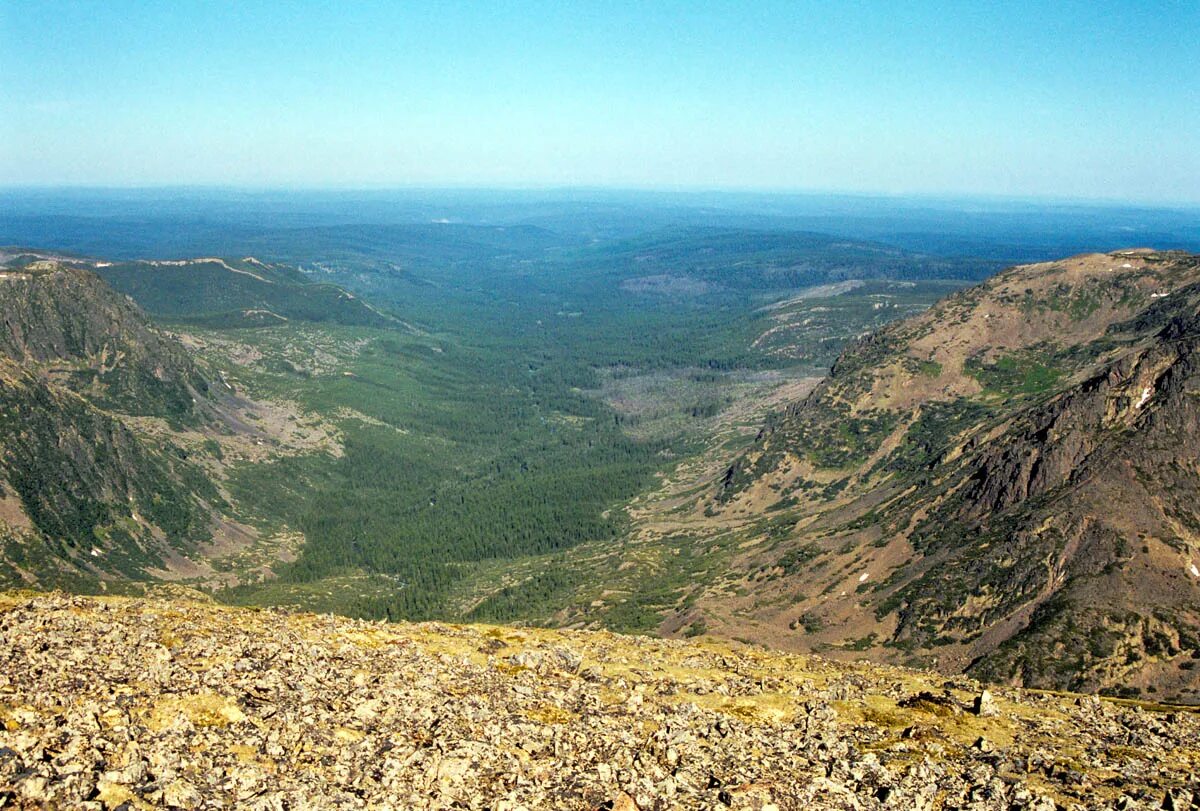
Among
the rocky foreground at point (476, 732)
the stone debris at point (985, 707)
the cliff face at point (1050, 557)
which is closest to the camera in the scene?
the rocky foreground at point (476, 732)

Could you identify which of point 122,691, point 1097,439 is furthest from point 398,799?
point 1097,439

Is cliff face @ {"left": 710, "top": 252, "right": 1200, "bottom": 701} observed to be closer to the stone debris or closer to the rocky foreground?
the stone debris

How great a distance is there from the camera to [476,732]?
37906 mm

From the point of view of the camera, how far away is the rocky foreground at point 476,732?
30906mm

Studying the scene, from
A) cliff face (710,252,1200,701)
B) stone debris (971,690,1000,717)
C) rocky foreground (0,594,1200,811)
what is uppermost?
rocky foreground (0,594,1200,811)

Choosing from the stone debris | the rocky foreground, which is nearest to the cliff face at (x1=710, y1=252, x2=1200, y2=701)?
the stone debris

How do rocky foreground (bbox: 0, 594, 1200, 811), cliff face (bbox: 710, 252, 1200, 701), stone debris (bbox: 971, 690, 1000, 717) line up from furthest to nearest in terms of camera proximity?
cliff face (bbox: 710, 252, 1200, 701), stone debris (bbox: 971, 690, 1000, 717), rocky foreground (bbox: 0, 594, 1200, 811)

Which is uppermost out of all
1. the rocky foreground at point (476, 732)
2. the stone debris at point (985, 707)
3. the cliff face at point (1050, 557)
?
the rocky foreground at point (476, 732)

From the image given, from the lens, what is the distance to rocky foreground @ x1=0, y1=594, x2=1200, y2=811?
30.9 m

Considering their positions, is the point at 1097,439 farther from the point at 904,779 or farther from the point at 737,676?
the point at 904,779

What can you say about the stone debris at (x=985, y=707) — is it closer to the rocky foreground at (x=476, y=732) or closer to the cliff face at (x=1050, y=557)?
the rocky foreground at (x=476, y=732)

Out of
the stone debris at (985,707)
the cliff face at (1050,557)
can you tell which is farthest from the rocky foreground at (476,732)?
the cliff face at (1050,557)

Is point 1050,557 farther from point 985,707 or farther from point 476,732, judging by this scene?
point 476,732

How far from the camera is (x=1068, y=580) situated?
120562 millimetres
